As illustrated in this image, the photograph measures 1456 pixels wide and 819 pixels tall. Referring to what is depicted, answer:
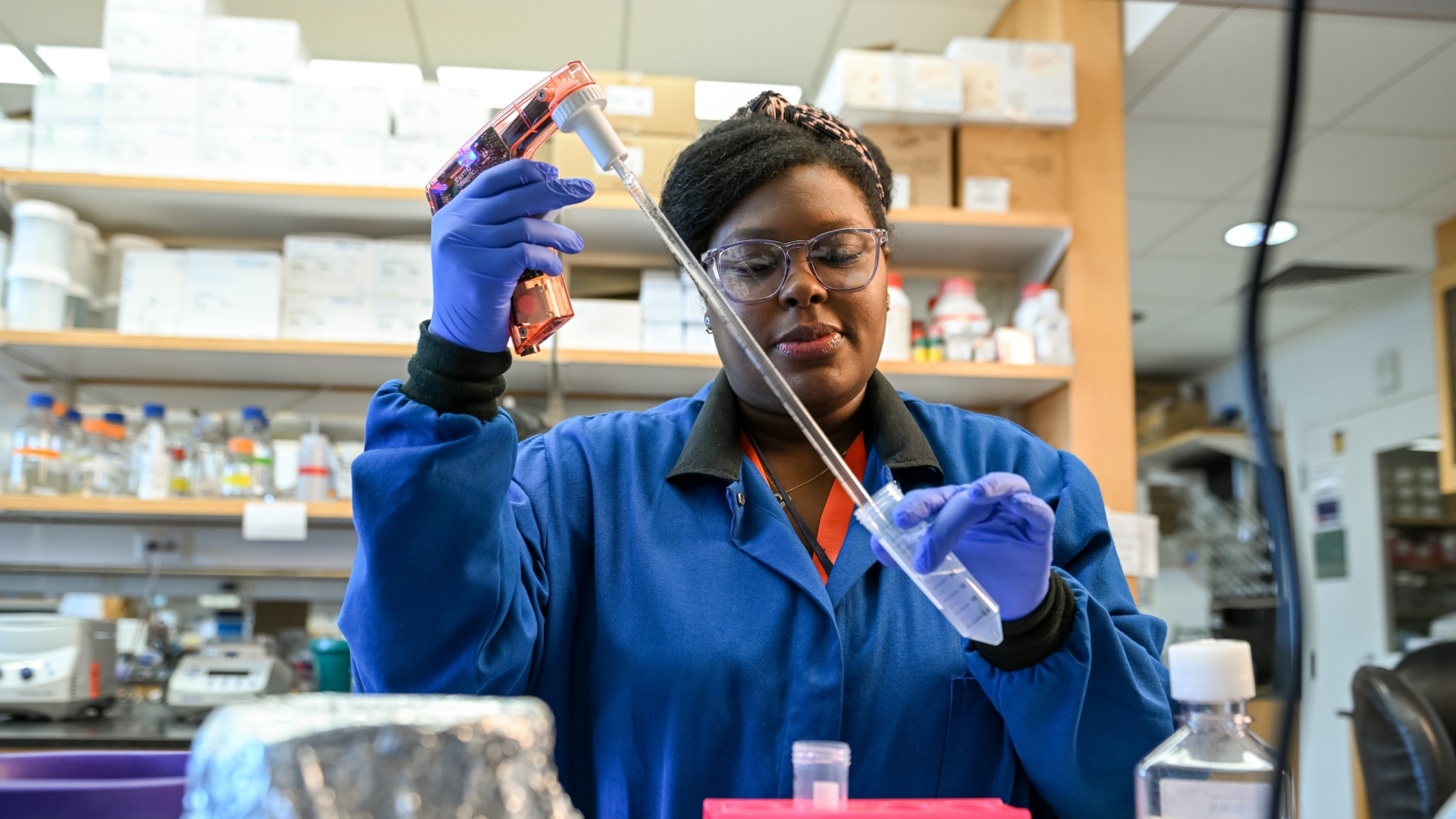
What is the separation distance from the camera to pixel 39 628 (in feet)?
7.68

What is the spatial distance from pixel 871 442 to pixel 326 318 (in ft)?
6.07

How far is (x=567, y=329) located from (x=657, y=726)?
1.77 meters

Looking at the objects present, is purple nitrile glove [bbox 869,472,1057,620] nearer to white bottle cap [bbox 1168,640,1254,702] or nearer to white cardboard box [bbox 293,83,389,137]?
white bottle cap [bbox 1168,640,1254,702]

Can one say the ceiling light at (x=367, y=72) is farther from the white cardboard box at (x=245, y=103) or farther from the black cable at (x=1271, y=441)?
the black cable at (x=1271, y=441)

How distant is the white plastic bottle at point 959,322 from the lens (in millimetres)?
2689

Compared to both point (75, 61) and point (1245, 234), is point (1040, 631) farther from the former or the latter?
point (1245, 234)

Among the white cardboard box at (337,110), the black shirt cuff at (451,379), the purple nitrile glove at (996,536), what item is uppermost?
the white cardboard box at (337,110)

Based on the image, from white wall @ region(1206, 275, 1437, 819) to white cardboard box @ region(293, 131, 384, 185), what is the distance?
11.9 feet

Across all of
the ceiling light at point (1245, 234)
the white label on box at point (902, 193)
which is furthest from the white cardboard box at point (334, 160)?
the ceiling light at point (1245, 234)

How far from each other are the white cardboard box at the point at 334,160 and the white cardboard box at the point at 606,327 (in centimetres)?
59

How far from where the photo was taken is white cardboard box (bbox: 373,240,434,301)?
8.57ft

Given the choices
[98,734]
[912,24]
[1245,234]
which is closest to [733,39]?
[912,24]

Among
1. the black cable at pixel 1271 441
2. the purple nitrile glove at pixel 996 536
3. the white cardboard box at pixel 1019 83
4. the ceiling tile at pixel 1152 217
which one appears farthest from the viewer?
the ceiling tile at pixel 1152 217

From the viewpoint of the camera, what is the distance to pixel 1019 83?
2693 mm
